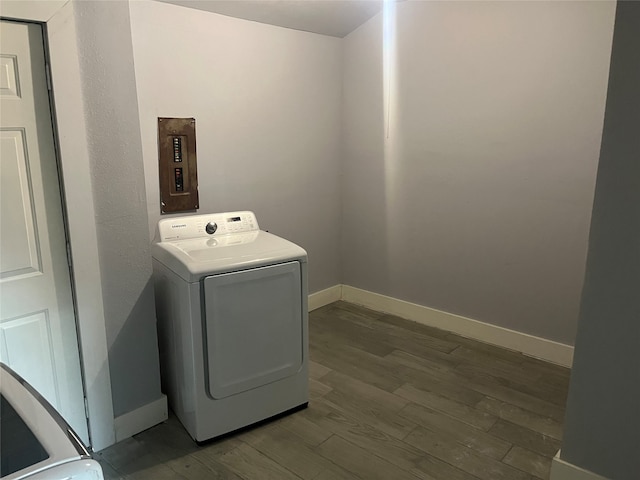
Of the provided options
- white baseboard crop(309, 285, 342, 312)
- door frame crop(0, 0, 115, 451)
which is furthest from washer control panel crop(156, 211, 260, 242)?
white baseboard crop(309, 285, 342, 312)

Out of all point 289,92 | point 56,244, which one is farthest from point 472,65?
point 56,244

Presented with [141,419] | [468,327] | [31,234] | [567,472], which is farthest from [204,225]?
[567,472]

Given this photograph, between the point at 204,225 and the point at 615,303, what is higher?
the point at 204,225

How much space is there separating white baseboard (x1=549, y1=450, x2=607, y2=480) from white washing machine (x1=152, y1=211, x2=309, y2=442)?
45.4 inches

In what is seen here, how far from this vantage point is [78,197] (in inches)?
78.0

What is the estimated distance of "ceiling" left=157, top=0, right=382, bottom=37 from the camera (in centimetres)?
278

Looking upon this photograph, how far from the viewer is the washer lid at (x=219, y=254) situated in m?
2.14

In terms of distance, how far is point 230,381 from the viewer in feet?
7.41

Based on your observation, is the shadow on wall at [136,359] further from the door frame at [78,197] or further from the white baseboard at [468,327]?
the white baseboard at [468,327]

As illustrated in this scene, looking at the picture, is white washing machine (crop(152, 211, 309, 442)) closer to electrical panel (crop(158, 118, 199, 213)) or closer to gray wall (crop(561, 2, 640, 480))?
electrical panel (crop(158, 118, 199, 213))

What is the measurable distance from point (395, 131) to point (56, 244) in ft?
7.43

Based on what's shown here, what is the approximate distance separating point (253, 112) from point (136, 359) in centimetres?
164

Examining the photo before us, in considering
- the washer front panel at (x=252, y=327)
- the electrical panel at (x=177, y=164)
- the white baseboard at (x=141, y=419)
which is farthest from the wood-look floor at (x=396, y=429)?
the electrical panel at (x=177, y=164)

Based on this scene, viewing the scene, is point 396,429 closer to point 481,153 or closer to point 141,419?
point 141,419
